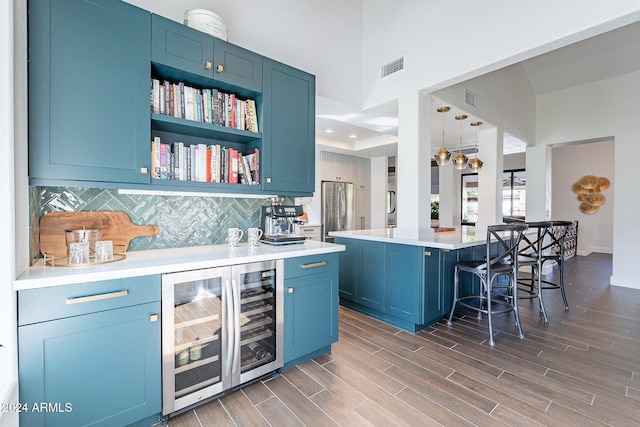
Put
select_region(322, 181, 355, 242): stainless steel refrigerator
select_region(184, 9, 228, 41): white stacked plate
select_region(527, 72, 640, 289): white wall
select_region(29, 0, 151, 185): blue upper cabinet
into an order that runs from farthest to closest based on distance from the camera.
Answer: select_region(322, 181, 355, 242): stainless steel refrigerator → select_region(527, 72, 640, 289): white wall → select_region(184, 9, 228, 41): white stacked plate → select_region(29, 0, 151, 185): blue upper cabinet

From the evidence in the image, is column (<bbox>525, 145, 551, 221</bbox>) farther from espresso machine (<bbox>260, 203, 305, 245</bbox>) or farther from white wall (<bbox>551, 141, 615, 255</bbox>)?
espresso machine (<bbox>260, 203, 305, 245</bbox>)

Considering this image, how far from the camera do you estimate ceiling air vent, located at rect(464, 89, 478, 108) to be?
12.6 ft

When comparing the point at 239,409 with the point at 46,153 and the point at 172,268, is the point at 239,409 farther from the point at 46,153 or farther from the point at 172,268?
the point at 46,153

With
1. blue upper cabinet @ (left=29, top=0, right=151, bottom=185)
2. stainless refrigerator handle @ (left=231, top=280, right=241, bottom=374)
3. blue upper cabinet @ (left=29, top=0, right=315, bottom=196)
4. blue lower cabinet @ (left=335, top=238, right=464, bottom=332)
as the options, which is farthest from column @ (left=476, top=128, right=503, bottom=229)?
blue upper cabinet @ (left=29, top=0, right=151, bottom=185)

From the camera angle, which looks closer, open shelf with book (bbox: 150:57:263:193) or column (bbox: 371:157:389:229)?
open shelf with book (bbox: 150:57:263:193)

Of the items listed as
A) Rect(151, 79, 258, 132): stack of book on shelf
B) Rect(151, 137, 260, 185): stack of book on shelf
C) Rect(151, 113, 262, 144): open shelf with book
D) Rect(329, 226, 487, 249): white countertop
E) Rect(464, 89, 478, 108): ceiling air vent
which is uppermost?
Rect(464, 89, 478, 108): ceiling air vent

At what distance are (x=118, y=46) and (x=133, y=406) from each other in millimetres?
1982

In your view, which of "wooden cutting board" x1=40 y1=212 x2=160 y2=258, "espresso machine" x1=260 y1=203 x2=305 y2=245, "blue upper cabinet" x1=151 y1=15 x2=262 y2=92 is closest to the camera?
"wooden cutting board" x1=40 y1=212 x2=160 y2=258

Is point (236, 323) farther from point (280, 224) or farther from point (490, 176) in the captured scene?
point (490, 176)

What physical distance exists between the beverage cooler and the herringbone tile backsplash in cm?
70

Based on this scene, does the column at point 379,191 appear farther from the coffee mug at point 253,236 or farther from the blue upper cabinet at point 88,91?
the blue upper cabinet at point 88,91

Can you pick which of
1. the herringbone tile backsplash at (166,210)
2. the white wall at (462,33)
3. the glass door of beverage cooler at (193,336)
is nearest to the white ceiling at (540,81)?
the white wall at (462,33)

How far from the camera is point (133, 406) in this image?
58.6 inches

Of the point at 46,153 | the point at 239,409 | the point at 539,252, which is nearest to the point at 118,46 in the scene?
the point at 46,153
